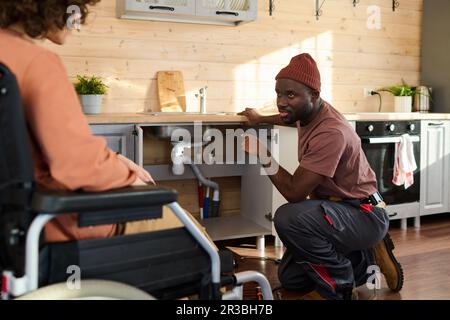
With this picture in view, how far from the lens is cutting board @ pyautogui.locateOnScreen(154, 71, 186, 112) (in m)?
3.54

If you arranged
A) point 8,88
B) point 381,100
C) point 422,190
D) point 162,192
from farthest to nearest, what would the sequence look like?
point 381,100 < point 422,190 < point 162,192 < point 8,88

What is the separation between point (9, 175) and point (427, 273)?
2.37 metres

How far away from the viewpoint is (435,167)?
13.0 ft

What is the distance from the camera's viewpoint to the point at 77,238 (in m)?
1.26

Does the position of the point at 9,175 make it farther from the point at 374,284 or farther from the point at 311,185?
the point at 374,284

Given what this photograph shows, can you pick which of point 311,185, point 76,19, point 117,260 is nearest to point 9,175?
point 117,260

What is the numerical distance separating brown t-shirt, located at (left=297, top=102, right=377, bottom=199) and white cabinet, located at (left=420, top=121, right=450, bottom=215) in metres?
1.69

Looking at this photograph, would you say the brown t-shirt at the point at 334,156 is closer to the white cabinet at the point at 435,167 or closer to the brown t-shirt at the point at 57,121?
the brown t-shirt at the point at 57,121

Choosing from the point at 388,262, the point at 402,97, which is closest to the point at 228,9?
the point at 402,97

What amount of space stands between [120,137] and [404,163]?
1951 mm

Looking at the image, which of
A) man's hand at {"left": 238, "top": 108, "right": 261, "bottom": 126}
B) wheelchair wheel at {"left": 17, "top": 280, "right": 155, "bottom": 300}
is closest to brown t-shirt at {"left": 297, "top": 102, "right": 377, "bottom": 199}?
man's hand at {"left": 238, "top": 108, "right": 261, "bottom": 126}

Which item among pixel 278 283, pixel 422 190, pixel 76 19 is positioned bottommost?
pixel 278 283

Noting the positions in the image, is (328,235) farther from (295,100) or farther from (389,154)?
(389,154)

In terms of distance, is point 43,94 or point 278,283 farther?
point 278,283
